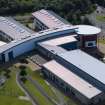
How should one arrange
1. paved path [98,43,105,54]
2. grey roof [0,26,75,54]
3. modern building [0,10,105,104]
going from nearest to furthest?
modern building [0,10,105,104] → grey roof [0,26,75,54] → paved path [98,43,105,54]

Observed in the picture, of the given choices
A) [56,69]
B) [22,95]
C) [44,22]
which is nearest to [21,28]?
[44,22]

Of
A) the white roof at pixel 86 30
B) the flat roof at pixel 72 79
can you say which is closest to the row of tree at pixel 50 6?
the white roof at pixel 86 30

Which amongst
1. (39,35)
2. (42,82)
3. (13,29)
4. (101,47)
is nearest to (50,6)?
(13,29)

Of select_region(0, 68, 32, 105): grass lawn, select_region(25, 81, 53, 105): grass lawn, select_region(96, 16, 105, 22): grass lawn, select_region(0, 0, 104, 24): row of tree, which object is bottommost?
select_region(96, 16, 105, 22): grass lawn

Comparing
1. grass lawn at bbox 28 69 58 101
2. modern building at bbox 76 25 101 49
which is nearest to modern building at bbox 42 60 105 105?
grass lawn at bbox 28 69 58 101

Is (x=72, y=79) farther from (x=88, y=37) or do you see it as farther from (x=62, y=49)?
(x=88, y=37)

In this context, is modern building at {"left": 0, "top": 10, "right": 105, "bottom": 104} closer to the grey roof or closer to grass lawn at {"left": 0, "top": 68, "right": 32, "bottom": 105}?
the grey roof

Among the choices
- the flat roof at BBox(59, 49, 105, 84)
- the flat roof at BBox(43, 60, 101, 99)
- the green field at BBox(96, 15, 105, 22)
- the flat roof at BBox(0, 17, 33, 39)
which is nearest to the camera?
the flat roof at BBox(43, 60, 101, 99)
